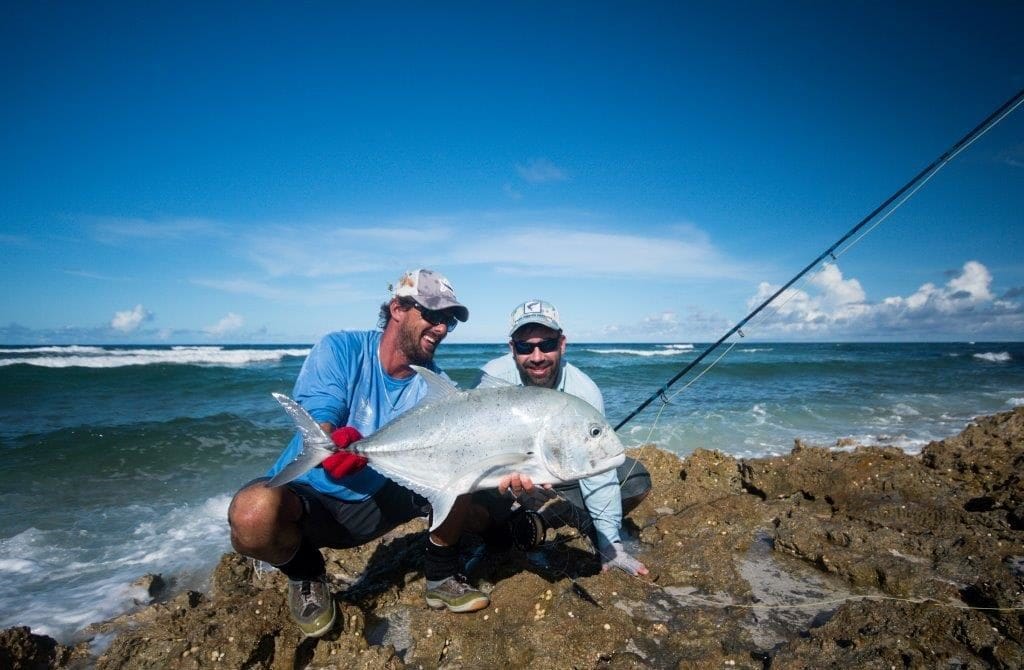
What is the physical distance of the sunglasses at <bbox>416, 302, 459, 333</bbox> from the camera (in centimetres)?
356

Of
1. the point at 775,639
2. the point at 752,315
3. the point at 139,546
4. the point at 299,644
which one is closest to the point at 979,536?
the point at 775,639

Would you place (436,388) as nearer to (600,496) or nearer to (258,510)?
(258,510)

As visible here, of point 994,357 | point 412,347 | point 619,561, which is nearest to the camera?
point 412,347

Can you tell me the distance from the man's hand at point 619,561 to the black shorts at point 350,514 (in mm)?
1509

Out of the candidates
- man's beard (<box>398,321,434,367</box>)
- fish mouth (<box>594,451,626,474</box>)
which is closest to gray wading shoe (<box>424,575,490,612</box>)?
fish mouth (<box>594,451,626,474</box>)

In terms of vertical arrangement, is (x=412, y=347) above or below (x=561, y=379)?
above

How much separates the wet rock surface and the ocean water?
934 mm

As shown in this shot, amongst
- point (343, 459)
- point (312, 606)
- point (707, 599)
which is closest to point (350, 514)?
point (312, 606)

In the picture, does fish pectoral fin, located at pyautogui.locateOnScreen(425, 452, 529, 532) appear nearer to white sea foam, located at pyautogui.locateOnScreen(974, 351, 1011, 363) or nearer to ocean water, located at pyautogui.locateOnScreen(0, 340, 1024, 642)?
ocean water, located at pyautogui.locateOnScreen(0, 340, 1024, 642)

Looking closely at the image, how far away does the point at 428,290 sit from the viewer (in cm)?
356

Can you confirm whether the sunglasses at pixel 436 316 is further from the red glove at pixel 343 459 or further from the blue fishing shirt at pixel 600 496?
the red glove at pixel 343 459

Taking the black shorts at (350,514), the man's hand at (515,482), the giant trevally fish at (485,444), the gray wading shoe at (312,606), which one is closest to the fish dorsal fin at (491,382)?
the giant trevally fish at (485,444)

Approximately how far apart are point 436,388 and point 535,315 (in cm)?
115

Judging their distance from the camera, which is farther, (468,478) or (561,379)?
(561,379)
